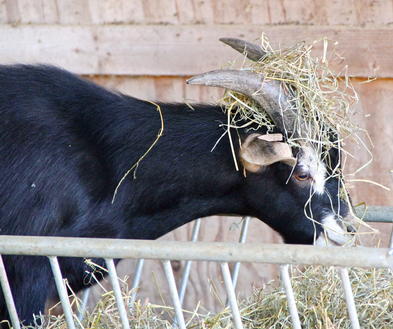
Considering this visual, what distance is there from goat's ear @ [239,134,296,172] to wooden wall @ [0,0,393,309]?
155cm

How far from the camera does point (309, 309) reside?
11.8 ft

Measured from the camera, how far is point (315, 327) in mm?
3539

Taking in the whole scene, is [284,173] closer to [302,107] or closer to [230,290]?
[302,107]

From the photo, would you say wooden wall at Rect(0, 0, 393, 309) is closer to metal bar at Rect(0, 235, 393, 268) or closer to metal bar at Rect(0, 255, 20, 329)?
metal bar at Rect(0, 255, 20, 329)

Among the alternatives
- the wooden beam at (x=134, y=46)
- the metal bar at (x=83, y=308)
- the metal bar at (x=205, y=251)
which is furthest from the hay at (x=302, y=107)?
the metal bar at (x=205, y=251)

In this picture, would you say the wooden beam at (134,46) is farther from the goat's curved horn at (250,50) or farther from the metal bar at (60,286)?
the metal bar at (60,286)

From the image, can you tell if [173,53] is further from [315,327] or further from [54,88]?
[315,327]

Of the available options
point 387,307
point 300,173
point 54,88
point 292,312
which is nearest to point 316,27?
point 300,173

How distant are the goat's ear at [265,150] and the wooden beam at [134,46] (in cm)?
157

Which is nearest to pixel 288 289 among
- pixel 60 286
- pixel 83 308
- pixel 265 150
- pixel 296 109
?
pixel 60 286

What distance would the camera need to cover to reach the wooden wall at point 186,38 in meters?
5.49

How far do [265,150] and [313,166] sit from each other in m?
0.30

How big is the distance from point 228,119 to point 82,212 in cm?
90

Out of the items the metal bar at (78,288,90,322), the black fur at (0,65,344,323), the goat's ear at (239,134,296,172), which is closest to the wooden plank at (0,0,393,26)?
the black fur at (0,65,344,323)
